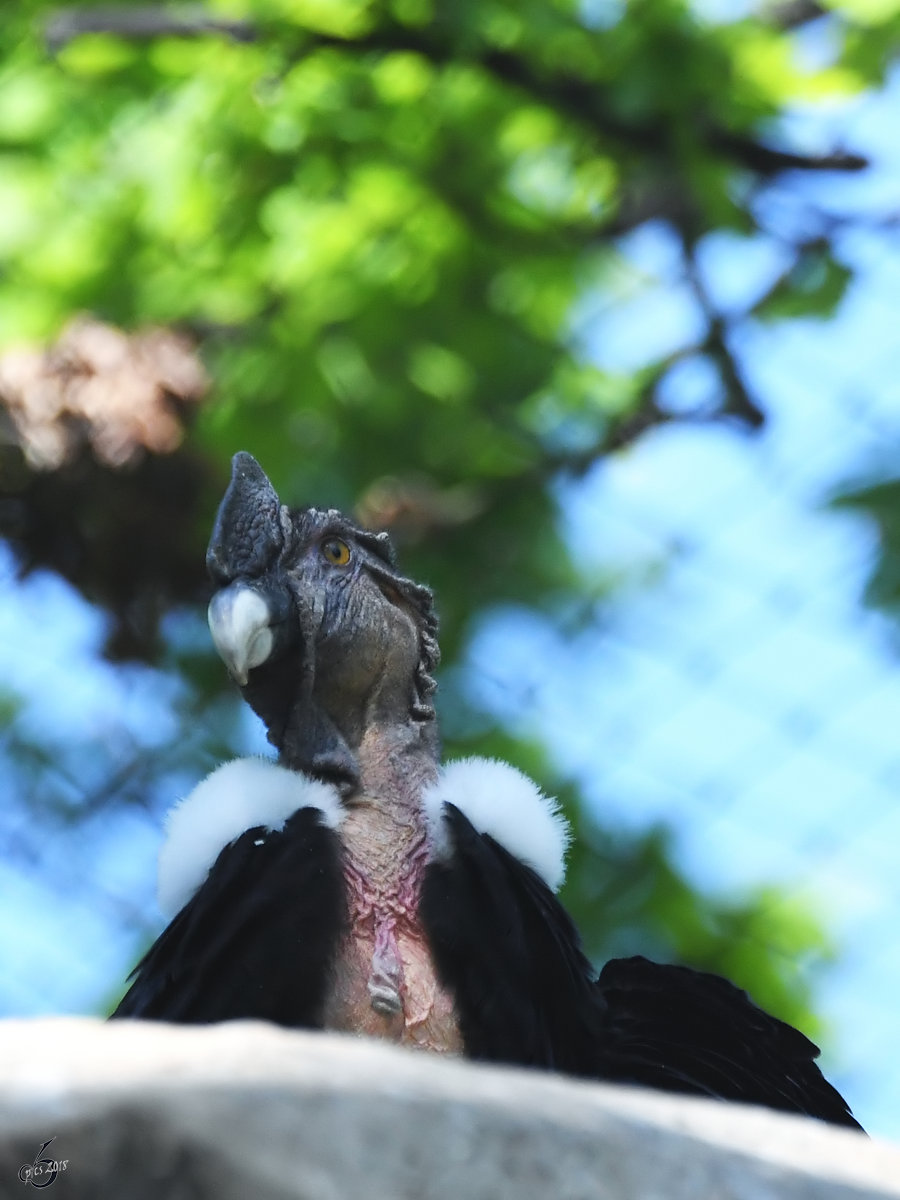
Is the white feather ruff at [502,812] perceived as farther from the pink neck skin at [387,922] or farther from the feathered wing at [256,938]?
the feathered wing at [256,938]

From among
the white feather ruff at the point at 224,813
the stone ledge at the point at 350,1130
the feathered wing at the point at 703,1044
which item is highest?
the white feather ruff at the point at 224,813

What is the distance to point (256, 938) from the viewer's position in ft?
7.69

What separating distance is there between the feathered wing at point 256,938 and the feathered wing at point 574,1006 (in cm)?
14

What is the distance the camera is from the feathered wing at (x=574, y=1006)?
7.79ft

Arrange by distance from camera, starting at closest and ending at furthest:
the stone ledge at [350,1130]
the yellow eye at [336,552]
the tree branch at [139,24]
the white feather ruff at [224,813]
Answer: the stone ledge at [350,1130], the white feather ruff at [224,813], the yellow eye at [336,552], the tree branch at [139,24]

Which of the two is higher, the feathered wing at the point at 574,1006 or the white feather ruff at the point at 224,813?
the white feather ruff at the point at 224,813

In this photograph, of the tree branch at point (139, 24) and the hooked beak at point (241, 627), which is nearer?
the hooked beak at point (241, 627)

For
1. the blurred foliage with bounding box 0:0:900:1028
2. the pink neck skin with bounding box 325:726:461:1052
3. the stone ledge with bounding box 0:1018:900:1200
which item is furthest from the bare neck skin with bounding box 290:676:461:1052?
the blurred foliage with bounding box 0:0:900:1028

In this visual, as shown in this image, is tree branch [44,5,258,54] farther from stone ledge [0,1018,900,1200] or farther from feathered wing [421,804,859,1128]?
stone ledge [0,1018,900,1200]

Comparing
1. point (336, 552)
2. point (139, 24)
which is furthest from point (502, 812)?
point (139, 24)

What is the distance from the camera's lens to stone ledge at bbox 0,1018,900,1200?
4.01 feet

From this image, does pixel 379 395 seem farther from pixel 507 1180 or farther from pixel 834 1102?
pixel 507 1180

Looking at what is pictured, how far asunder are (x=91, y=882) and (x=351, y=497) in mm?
1771

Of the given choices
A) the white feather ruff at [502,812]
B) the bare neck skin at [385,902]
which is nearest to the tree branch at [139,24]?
the bare neck skin at [385,902]
